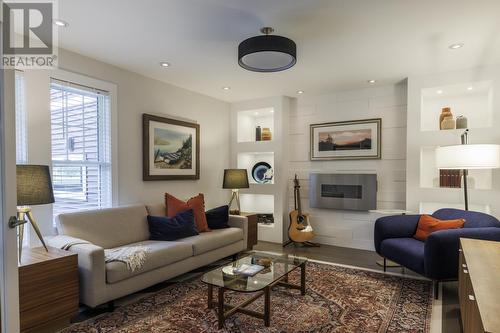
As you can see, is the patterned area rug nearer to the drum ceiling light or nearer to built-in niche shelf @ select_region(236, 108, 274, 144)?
the drum ceiling light

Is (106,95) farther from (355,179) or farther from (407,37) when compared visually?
(355,179)

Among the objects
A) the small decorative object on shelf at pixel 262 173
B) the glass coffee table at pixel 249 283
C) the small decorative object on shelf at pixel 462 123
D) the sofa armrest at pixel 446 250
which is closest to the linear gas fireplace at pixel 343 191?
the small decorative object on shelf at pixel 262 173

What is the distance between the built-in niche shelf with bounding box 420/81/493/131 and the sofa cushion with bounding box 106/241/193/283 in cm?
360

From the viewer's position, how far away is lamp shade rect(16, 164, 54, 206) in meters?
2.07

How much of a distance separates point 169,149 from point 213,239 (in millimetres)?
1523

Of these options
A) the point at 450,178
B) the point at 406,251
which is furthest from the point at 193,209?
the point at 450,178

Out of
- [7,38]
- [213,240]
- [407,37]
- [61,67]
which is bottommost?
[213,240]

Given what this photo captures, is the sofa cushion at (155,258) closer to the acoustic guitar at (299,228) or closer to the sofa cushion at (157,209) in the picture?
the sofa cushion at (157,209)

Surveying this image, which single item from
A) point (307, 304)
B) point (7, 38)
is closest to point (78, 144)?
point (7, 38)

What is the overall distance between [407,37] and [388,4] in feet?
2.26

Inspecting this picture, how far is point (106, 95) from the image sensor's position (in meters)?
3.43

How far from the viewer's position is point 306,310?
2502 mm

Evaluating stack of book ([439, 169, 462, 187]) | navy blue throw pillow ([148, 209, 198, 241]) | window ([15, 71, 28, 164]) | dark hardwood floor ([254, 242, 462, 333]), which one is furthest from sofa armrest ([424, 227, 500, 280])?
window ([15, 71, 28, 164])

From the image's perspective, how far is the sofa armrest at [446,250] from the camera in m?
2.62
